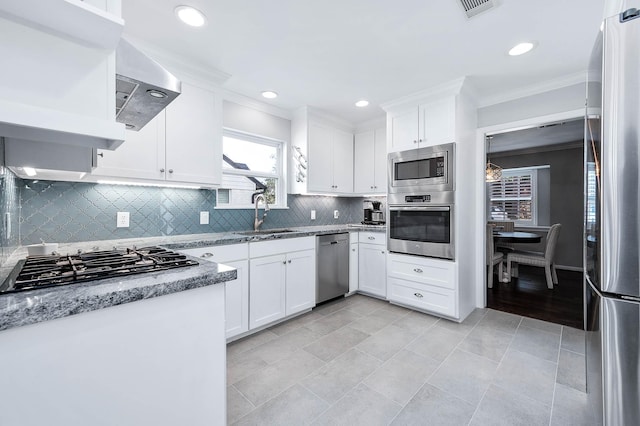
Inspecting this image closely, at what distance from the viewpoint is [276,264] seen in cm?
275

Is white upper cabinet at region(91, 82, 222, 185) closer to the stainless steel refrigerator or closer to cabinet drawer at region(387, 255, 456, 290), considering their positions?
cabinet drawer at region(387, 255, 456, 290)

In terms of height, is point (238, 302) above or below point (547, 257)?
below

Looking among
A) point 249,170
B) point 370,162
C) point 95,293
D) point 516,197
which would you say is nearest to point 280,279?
point 249,170

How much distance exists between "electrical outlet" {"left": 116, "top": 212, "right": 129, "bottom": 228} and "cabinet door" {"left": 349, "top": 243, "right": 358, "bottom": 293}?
94.3 inches

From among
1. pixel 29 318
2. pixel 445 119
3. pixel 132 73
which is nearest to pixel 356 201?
pixel 445 119

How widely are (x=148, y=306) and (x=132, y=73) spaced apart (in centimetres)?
84

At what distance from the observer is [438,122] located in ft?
9.60

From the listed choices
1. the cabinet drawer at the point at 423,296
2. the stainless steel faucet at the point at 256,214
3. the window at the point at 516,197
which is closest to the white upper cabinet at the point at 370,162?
the cabinet drawer at the point at 423,296

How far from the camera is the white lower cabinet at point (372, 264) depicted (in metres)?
3.46

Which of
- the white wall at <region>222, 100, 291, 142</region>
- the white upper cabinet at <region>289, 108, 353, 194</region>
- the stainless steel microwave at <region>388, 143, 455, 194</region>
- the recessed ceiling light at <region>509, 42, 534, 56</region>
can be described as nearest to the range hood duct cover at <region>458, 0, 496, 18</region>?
the recessed ceiling light at <region>509, 42, 534, 56</region>

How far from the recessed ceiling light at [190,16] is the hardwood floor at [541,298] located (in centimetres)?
395

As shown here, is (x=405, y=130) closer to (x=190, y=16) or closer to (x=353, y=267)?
(x=353, y=267)

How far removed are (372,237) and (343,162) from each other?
1155 millimetres

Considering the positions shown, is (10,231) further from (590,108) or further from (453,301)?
(453,301)
